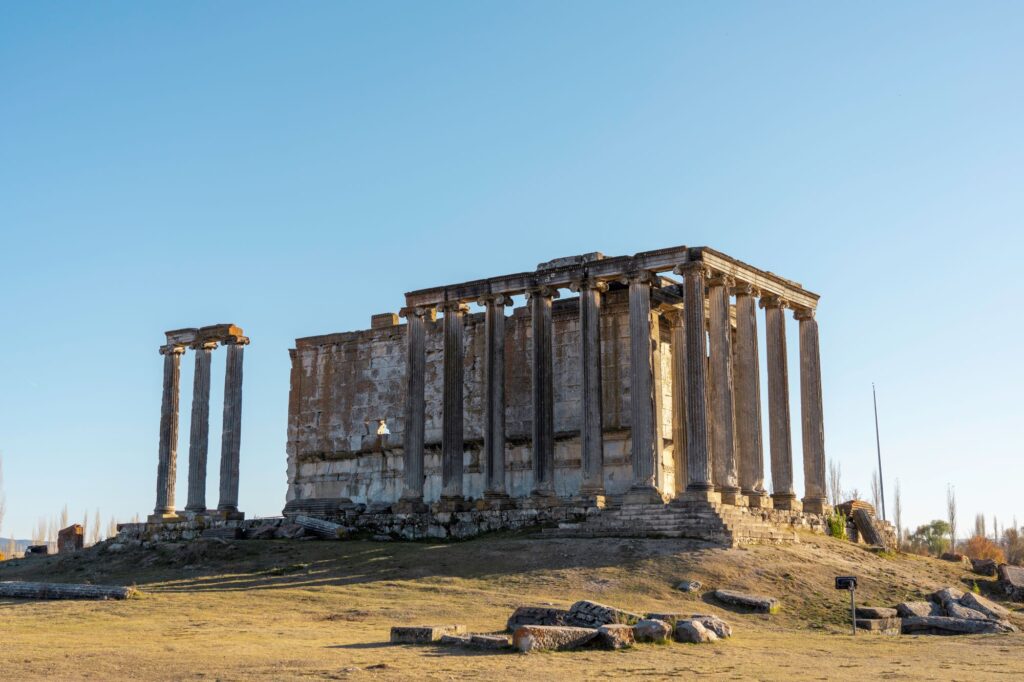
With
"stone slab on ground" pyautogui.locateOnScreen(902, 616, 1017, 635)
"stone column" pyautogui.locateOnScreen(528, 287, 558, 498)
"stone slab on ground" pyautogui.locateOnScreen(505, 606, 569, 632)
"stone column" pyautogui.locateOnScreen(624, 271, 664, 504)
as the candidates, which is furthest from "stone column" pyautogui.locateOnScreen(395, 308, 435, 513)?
"stone slab on ground" pyautogui.locateOnScreen(505, 606, 569, 632)

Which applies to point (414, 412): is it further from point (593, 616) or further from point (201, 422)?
point (593, 616)

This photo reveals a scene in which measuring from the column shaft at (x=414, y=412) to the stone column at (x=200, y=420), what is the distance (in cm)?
→ 825

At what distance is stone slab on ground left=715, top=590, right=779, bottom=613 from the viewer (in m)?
25.2

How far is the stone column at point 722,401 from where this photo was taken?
35.0 meters

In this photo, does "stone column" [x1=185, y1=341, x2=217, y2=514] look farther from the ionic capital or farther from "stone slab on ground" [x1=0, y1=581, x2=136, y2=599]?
the ionic capital

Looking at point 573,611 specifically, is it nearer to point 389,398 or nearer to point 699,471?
point 699,471

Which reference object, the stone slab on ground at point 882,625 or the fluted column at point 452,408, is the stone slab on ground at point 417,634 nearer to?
the stone slab on ground at point 882,625

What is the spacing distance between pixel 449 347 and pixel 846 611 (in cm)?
1826

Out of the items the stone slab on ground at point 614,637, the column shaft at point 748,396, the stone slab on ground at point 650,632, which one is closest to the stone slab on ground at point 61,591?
the stone slab on ground at point 614,637

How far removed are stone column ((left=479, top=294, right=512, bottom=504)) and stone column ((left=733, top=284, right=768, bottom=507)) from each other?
7557 mm

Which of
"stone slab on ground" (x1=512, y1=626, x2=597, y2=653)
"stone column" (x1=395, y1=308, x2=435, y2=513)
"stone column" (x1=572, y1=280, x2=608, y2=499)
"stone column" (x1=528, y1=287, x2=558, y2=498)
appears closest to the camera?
"stone slab on ground" (x1=512, y1=626, x2=597, y2=653)

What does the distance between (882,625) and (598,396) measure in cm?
1378

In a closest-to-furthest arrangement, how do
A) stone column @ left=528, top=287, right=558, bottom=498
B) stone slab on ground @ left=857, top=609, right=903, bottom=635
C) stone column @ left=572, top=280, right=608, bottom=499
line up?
stone slab on ground @ left=857, top=609, right=903, bottom=635 < stone column @ left=572, top=280, right=608, bottom=499 < stone column @ left=528, top=287, right=558, bottom=498

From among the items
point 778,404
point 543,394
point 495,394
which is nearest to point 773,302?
point 778,404
